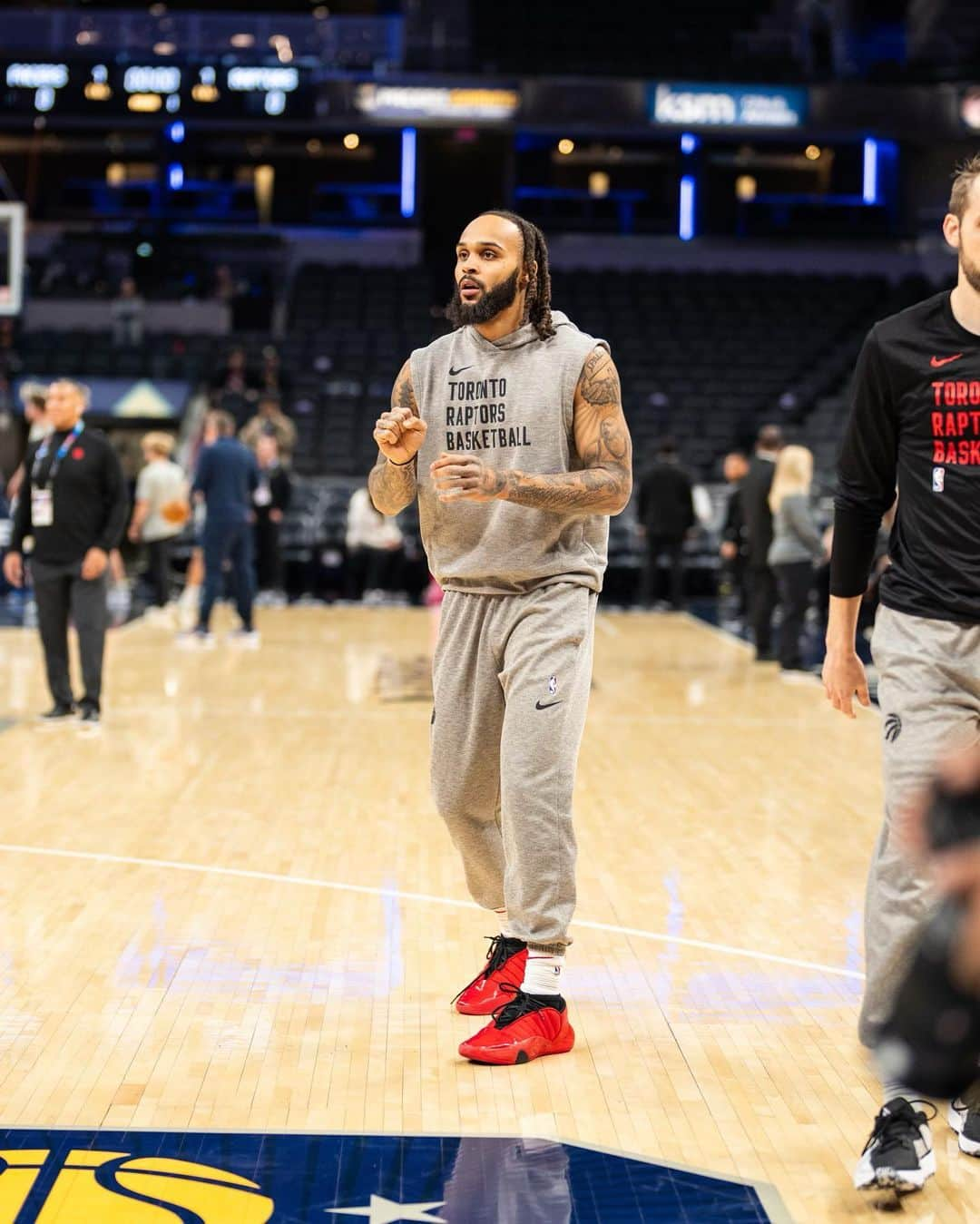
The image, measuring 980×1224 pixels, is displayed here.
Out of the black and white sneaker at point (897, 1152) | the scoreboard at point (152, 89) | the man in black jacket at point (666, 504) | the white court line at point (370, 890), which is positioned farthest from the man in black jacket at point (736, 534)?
the scoreboard at point (152, 89)

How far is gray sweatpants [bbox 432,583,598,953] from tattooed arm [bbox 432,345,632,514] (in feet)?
0.72

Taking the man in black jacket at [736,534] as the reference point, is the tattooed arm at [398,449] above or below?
above

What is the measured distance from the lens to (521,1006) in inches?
139

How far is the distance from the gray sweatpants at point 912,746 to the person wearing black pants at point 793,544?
26.5 ft

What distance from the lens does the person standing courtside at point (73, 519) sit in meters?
8.18

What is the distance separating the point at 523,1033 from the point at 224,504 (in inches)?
361

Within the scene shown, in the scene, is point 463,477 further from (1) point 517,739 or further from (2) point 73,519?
(2) point 73,519

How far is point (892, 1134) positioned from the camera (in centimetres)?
277

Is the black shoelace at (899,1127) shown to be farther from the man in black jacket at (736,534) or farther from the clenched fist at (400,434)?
the man in black jacket at (736,534)

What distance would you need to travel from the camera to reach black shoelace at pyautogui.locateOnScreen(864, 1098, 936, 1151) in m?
2.76

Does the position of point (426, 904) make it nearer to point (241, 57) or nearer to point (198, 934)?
point (198, 934)

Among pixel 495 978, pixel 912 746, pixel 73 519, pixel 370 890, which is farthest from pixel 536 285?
pixel 73 519

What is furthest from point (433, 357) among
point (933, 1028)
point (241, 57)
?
point (241, 57)

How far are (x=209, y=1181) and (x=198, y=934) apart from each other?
5.83 feet
